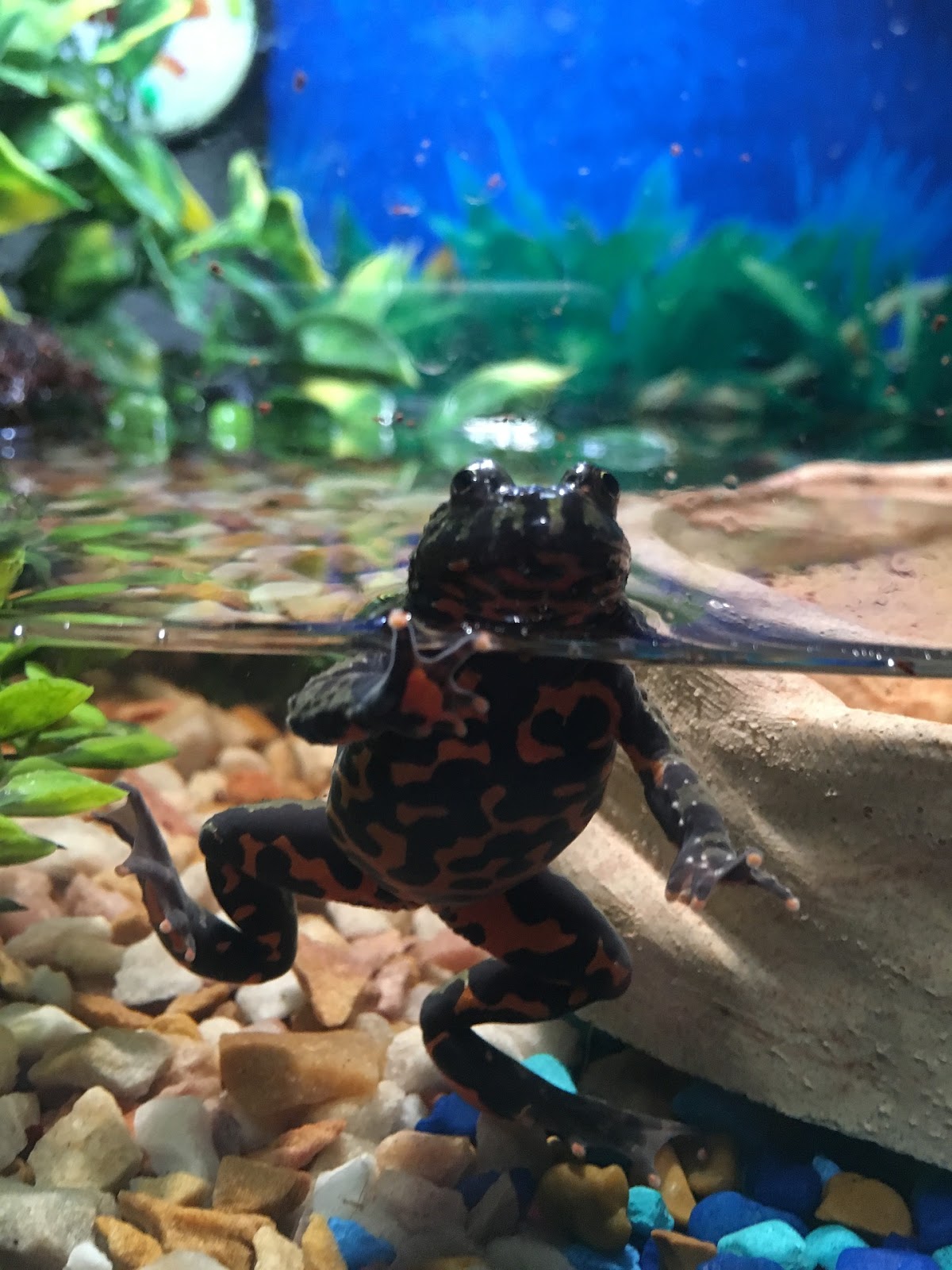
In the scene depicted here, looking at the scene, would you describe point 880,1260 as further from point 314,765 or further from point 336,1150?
point 314,765

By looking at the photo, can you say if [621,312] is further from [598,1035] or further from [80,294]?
[598,1035]

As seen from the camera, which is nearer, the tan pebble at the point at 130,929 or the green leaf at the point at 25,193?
the tan pebble at the point at 130,929

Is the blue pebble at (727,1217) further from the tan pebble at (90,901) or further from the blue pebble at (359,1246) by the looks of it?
the tan pebble at (90,901)

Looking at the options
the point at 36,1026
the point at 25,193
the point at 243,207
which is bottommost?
the point at 36,1026

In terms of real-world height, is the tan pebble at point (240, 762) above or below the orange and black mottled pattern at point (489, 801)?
below

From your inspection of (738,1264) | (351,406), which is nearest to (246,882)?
(738,1264)

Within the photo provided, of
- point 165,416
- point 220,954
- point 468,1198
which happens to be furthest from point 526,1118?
point 165,416

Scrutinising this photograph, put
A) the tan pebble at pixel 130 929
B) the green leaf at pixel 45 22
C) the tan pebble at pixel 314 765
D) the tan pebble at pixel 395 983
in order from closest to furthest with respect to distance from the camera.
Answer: the tan pebble at pixel 395 983
the tan pebble at pixel 130 929
the tan pebble at pixel 314 765
the green leaf at pixel 45 22

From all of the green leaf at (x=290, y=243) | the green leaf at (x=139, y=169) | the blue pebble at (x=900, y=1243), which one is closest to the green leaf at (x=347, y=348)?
the green leaf at (x=290, y=243)
